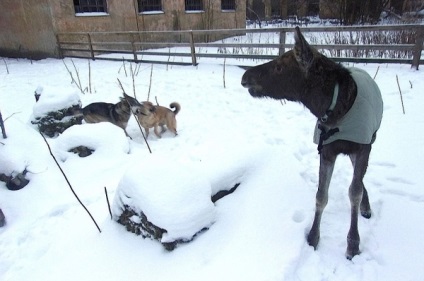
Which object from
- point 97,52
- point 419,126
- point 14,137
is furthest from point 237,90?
point 97,52

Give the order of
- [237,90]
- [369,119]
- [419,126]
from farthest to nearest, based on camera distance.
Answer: [237,90]
[419,126]
[369,119]

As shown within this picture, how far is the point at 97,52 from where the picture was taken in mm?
14469

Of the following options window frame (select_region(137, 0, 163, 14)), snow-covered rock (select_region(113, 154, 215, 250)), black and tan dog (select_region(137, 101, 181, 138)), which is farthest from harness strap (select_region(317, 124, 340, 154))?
window frame (select_region(137, 0, 163, 14))

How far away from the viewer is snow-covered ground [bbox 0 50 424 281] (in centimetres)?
236

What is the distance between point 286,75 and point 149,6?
16243 mm

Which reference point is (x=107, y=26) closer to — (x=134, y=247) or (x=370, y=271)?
(x=134, y=247)

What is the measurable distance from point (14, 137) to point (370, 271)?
4653 millimetres

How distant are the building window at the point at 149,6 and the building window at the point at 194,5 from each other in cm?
171

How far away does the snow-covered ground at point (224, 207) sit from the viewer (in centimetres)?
236

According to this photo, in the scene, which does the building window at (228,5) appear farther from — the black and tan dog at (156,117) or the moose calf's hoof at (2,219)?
the moose calf's hoof at (2,219)

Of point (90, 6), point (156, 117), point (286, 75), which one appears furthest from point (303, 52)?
point (90, 6)

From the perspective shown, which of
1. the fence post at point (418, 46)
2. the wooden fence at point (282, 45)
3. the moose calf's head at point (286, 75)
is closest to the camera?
the moose calf's head at point (286, 75)

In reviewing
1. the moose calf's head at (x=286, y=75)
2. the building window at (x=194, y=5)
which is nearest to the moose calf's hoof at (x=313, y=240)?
the moose calf's head at (x=286, y=75)

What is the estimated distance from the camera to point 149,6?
1650 cm
